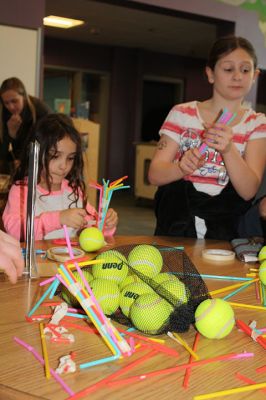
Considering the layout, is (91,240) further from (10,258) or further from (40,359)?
(40,359)

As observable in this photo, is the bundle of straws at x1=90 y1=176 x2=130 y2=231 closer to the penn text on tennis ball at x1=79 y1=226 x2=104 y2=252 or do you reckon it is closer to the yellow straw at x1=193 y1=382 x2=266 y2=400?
the penn text on tennis ball at x1=79 y1=226 x2=104 y2=252

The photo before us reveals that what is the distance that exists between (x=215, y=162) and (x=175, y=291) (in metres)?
1.02

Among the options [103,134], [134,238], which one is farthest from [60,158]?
[103,134]

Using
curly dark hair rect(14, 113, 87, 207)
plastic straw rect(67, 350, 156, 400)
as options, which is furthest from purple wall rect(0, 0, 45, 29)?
plastic straw rect(67, 350, 156, 400)

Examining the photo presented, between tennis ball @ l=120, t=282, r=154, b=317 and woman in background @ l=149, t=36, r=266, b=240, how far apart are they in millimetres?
893

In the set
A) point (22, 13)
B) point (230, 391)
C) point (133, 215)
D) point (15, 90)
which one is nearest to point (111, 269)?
point (230, 391)

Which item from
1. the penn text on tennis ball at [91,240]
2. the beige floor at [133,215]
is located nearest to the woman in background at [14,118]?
the penn text on tennis ball at [91,240]

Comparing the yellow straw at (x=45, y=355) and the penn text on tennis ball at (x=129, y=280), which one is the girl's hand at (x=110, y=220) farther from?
the yellow straw at (x=45, y=355)

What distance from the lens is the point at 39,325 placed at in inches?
39.6

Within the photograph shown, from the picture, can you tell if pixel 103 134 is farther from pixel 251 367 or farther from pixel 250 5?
pixel 251 367

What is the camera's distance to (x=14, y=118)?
12.7ft

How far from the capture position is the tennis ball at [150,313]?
94 cm

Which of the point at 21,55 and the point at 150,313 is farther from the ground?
the point at 21,55

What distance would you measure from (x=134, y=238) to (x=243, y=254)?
0.45 meters
